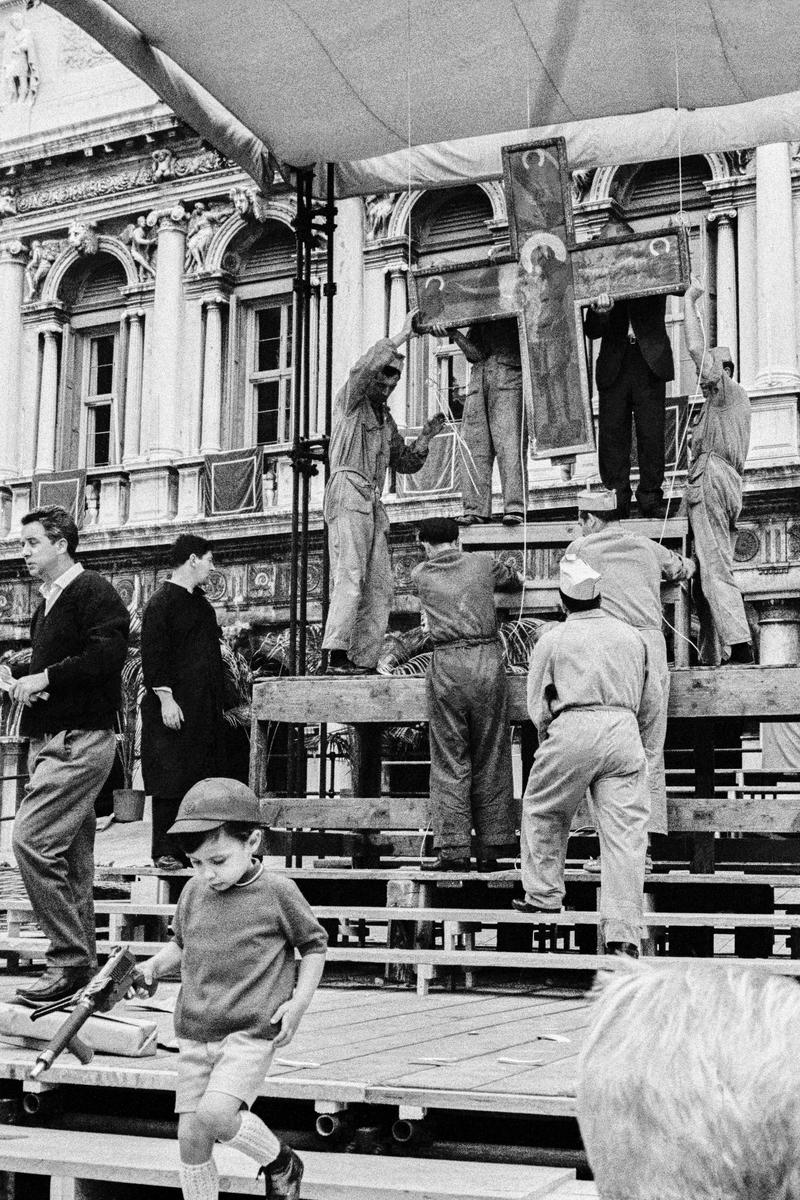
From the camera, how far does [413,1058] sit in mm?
5617

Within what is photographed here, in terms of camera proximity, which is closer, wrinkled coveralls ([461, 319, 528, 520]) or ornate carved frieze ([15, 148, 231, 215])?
wrinkled coveralls ([461, 319, 528, 520])

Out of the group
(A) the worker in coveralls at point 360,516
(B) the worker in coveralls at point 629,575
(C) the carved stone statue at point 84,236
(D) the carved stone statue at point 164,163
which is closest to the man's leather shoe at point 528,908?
(B) the worker in coveralls at point 629,575

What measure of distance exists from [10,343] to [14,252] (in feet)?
4.54

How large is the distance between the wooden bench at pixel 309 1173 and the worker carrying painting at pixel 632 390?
6355mm

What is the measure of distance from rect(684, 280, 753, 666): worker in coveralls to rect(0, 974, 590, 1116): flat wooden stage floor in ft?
10.9

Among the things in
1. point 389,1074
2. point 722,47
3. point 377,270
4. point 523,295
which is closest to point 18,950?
point 389,1074

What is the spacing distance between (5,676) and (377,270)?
15.8 metres

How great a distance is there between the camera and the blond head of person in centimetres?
168

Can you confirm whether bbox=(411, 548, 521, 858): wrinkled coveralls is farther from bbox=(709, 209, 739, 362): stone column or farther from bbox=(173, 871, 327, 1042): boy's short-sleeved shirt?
bbox=(709, 209, 739, 362): stone column

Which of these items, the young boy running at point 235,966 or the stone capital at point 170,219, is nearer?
the young boy running at point 235,966

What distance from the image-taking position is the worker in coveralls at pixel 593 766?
7219 millimetres

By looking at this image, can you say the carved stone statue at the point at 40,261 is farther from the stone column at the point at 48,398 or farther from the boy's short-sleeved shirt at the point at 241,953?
the boy's short-sleeved shirt at the point at 241,953

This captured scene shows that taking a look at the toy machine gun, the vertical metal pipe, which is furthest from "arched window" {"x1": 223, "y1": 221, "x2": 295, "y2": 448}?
the toy machine gun

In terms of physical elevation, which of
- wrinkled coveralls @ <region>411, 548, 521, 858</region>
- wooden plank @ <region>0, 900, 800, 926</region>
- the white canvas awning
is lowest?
wooden plank @ <region>0, 900, 800, 926</region>
